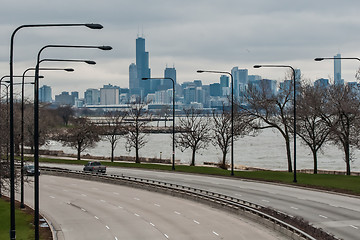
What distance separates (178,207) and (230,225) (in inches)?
300

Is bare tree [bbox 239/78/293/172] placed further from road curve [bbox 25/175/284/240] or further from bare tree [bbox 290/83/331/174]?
road curve [bbox 25/175/284/240]

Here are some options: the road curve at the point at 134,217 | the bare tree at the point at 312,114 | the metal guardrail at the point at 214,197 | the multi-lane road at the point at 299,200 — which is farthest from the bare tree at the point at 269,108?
the road curve at the point at 134,217

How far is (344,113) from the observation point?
52625 mm

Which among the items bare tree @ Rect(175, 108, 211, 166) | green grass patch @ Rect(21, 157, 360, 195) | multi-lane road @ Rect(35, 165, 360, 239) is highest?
bare tree @ Rect(175, 108, 211, 166)

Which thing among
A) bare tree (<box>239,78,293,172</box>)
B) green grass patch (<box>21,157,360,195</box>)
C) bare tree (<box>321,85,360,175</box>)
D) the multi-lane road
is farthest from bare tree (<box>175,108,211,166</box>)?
bare tree (<box>321,85,360,175</box>)

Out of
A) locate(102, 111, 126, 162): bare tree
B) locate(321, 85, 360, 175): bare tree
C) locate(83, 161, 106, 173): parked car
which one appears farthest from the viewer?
locate(102, 111, 126, 162): bare tree

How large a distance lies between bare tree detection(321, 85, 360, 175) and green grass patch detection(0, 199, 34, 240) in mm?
29086

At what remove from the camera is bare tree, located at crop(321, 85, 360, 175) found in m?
51.3

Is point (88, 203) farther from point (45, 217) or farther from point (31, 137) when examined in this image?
point (31, 137)

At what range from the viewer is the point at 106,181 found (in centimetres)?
5491

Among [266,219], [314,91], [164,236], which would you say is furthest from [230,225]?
[314,91]

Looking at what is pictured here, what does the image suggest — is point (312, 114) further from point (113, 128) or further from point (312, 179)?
point (113, 128)

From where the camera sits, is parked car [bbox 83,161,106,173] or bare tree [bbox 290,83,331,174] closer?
bare tree [bbox 290,83,331,174]

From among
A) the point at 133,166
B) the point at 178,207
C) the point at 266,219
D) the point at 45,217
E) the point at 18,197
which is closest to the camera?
the point at 266,219
